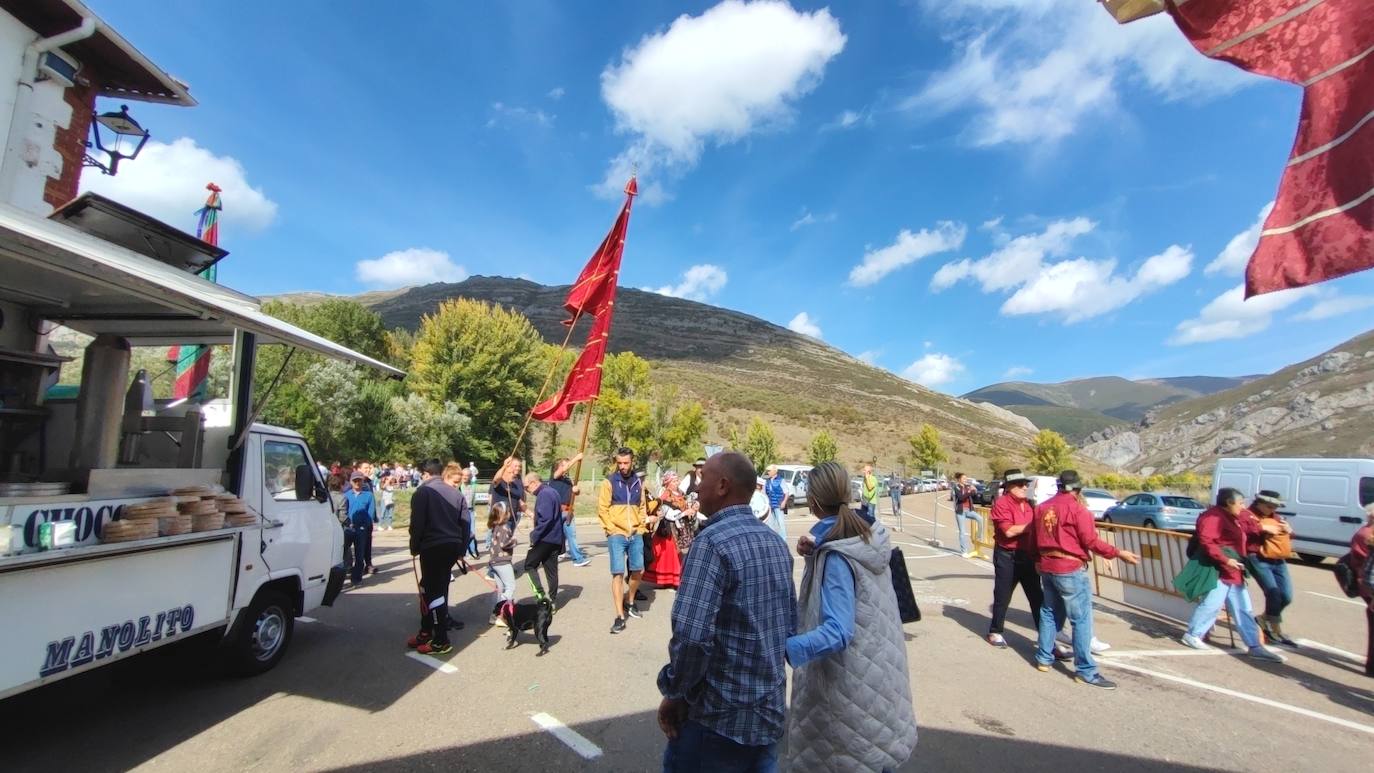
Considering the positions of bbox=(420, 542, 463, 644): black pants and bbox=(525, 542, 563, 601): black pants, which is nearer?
bbox=(420, 542, 463, 644): black pants

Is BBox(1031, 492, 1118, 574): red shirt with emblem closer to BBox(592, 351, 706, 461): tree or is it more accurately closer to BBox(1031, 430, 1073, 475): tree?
BBox(592, 351, 706, 461): tree

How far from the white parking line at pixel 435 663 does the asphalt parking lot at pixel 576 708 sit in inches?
1.1

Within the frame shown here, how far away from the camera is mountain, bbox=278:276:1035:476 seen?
67688mm

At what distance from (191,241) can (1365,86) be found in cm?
834

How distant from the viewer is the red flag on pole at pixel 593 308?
800cm

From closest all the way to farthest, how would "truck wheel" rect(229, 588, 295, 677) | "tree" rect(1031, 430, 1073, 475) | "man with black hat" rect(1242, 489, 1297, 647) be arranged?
"truck wheel" rect(229, 588, 295, 677) < "man with black hat" rect(1242, 489, 1297, 647) < "tree" rect(1031, 430, 1073, 475)

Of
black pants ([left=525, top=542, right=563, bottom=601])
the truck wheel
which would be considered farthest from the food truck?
black pants ([left=525, top=542, right=563, bottom=601])

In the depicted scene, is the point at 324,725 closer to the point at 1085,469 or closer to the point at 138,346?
the point at 138,346

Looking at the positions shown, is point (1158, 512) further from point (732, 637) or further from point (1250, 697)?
point (732, 637)

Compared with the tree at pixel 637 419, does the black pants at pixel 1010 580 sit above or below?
below

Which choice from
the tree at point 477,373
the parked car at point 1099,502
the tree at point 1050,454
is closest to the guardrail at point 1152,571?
the parked car at point 1099,502

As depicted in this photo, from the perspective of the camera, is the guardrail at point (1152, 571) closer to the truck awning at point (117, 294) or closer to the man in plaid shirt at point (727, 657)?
the man in plaid shirt at point (727, 657)

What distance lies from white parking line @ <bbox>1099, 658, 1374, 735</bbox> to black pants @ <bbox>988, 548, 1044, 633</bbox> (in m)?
0.91

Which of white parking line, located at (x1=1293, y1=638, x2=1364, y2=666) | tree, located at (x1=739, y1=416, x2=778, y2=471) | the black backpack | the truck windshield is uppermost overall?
tree, located at (x1=739, y1=416, x2=778, y2=471)
